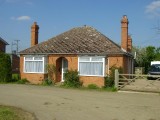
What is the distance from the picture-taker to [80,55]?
29.4 meters

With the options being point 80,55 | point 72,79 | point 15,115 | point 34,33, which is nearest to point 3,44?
point 34,33

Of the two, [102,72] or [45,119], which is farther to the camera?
[102,72]

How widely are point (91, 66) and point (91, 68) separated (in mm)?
179

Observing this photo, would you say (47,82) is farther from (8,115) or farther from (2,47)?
(2,47)

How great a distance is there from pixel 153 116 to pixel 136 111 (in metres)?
1.37

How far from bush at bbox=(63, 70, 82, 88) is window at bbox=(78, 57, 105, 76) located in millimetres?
756

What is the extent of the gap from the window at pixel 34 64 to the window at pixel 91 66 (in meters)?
3.93

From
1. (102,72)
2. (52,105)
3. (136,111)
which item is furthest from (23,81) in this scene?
(136,111)

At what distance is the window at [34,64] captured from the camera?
31047 millimetres

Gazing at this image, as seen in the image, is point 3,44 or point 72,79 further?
point 3,44

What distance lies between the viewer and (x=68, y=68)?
30281mm

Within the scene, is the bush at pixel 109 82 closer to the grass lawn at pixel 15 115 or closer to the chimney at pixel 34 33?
the chimney at pixel 34 33

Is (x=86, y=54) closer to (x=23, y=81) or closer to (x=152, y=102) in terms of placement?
(x=23, y=81)

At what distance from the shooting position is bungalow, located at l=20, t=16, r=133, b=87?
28.4 metres
